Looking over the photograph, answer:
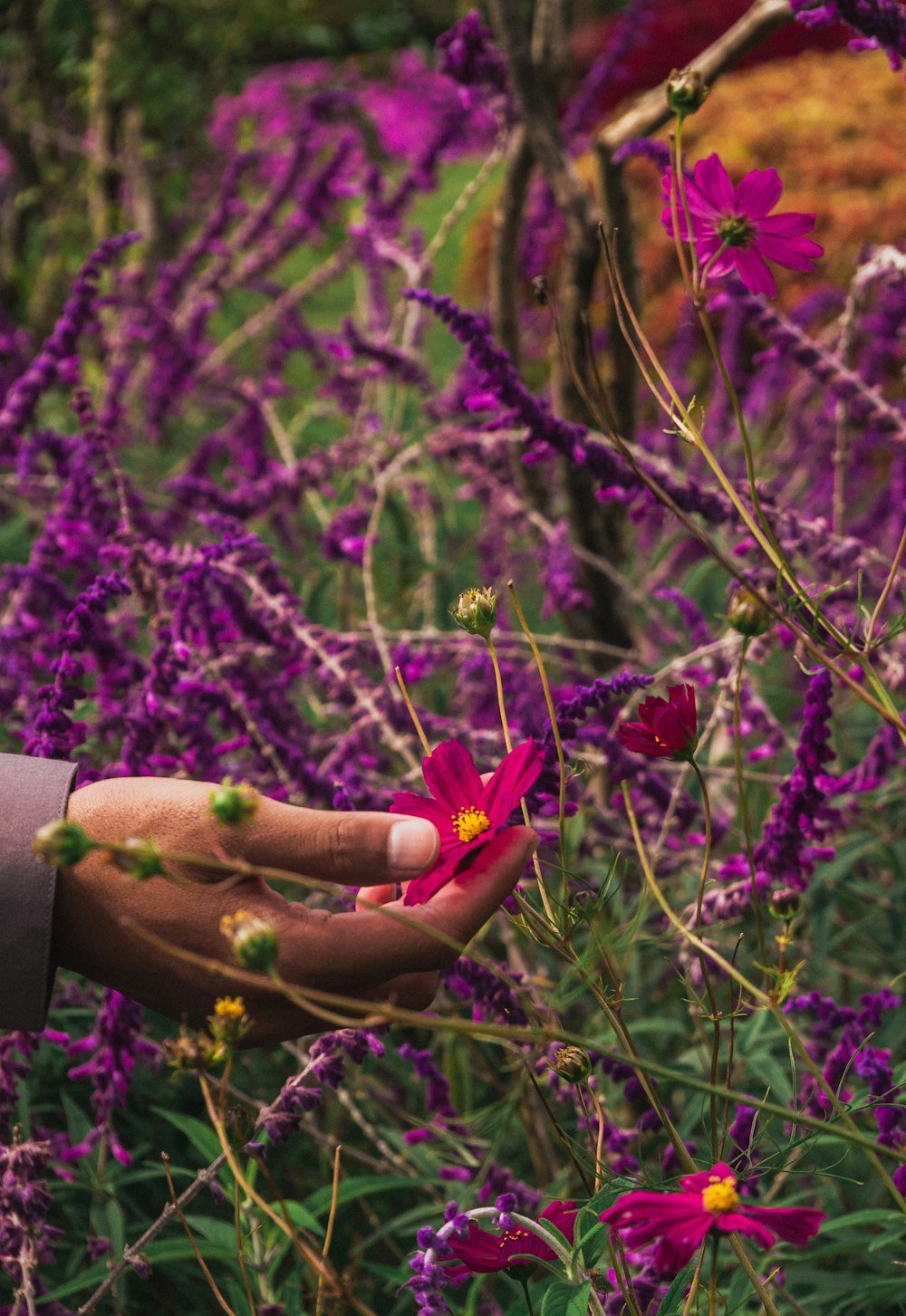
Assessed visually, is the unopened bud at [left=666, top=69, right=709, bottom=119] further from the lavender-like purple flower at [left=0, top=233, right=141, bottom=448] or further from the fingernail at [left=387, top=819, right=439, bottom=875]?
the lavender-like purple flower at [left=0, top=233, right=141, bottom=448]

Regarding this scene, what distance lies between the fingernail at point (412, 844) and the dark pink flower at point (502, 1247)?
0.75 ft

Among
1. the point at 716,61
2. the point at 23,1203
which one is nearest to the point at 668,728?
the point at 23,1203

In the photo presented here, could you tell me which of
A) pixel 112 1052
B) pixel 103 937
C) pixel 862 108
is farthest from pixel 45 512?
pixel 862 108

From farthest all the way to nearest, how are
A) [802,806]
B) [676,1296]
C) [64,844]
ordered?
[802,806] → [676,1296] → [64,844]

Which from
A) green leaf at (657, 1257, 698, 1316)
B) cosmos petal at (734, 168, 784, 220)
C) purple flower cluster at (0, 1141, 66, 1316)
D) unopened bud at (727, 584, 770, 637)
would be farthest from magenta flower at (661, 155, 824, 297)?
purple flower cluster at (0, 1141, 66, 1316)

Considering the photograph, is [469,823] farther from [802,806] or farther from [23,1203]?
[23,1203]

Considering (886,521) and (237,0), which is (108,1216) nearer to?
(886,521)

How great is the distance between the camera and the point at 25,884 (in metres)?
0.90

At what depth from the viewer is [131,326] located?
9.45ft

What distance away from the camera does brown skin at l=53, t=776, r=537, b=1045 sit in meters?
0.81

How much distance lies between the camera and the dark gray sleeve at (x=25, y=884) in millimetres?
901

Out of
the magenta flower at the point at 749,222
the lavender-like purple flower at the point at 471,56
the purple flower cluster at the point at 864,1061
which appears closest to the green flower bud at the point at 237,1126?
the purple flower cluster at the point at 864,1061

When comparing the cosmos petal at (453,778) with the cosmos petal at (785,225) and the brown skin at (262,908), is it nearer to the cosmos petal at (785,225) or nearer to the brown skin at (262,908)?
the brown skin at (262,908)

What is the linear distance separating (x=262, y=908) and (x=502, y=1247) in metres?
0.27
